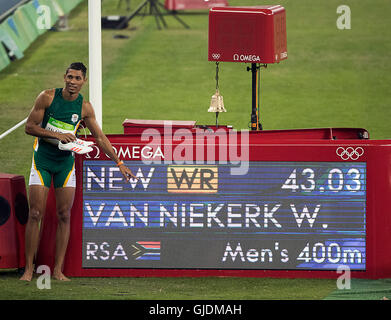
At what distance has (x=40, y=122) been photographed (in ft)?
29.5

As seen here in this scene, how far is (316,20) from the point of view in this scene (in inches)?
997

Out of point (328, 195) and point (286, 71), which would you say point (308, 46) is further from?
point (328, 195)

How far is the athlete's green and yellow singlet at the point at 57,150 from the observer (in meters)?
8.98

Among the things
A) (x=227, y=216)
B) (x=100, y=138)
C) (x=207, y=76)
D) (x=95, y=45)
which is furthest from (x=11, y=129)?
(x=227, y=216)

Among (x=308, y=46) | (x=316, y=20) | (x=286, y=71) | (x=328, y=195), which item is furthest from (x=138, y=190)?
(x=316, y=20)

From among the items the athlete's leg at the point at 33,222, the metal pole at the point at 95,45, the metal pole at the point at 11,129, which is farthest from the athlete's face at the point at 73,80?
the metal pole at the point at 11,129

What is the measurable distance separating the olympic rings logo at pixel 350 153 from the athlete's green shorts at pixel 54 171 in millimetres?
2244

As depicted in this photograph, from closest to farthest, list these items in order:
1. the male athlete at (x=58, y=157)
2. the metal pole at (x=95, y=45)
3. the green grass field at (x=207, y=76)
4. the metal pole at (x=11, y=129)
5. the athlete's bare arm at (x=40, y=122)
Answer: the athlete's bare arm at (x=40, y=122) → the male athlete at (x=58, y=157) → the metal pole at (x=95, y=45) → the metal pole at (x=11, y=129) → the green grass field at (x=207, y=76)

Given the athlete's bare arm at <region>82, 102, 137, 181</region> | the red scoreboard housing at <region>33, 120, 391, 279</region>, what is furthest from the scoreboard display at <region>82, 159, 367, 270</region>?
the athlete's bare arm at <region>82, 102, 137, 181</region>

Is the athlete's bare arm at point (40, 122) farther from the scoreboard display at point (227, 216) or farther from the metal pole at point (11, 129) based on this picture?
the metal pole at point (11, 129)

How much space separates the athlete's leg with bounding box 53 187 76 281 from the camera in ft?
29.7

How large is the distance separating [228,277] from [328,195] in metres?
1.09

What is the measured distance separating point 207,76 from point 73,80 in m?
11.4

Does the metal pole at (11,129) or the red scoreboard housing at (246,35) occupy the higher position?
the red scoreboard housing at (246,35)
